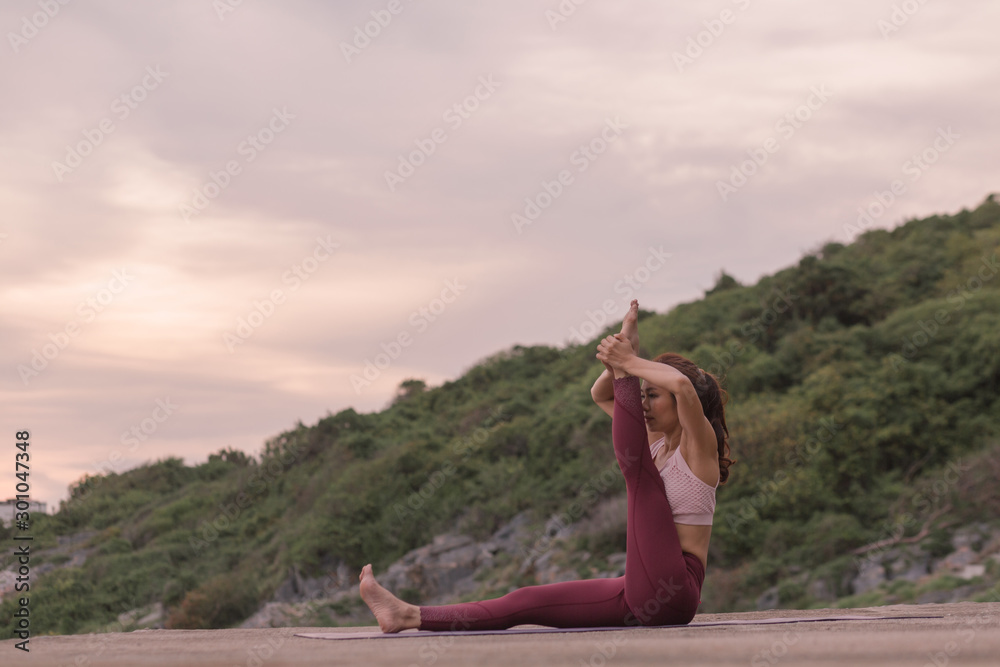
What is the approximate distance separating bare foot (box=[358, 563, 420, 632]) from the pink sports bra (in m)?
1.03

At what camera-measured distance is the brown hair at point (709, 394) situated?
3.49 m

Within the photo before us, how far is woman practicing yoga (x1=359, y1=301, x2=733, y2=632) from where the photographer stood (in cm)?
325

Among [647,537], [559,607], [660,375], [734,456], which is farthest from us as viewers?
[734,456]

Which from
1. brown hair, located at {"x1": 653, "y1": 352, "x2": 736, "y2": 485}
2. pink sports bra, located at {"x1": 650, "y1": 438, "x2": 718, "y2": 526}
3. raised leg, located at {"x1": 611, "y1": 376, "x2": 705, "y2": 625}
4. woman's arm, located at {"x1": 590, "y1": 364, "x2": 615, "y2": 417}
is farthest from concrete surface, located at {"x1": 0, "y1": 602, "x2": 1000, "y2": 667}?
woman's arm, located at {"x1": 590, "y1": 364, "x2": 615, "y2": 417}

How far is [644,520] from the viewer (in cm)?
334

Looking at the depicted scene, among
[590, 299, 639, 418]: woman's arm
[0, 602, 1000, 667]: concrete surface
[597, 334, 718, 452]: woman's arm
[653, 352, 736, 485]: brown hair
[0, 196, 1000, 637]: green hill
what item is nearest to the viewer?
[0, 602, 1000, 667]: concrete surface

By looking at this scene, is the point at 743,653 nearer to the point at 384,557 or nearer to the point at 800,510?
the point at 800,510

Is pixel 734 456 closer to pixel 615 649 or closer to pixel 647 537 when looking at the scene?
pixel 647 537

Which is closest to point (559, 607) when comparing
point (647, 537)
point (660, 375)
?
point (647, 537)

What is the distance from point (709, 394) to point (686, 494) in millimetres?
403

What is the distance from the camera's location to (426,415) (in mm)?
22516

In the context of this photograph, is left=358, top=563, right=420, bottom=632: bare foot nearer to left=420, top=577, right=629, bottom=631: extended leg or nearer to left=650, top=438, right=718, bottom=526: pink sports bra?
left=420, top=577, right=629, bottom=631: extended leg

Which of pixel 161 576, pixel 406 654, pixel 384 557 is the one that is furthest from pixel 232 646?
pixel 161 576

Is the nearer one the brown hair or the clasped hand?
the clasped hand
